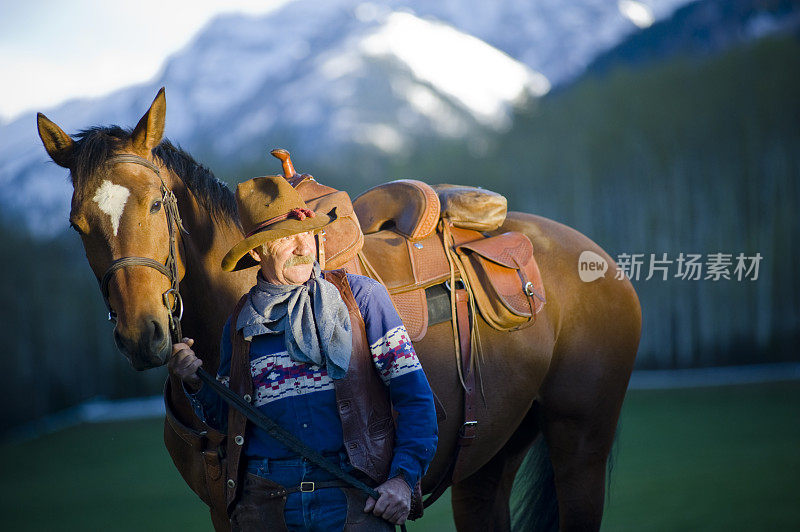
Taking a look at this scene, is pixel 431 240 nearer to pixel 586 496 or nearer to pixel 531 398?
pixel 531 398

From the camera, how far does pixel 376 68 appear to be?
7.88 metres

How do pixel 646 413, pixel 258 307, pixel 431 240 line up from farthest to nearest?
pixel 646 413 < pixel 431 240 < pixel 258 307

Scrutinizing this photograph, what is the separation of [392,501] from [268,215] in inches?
23.6

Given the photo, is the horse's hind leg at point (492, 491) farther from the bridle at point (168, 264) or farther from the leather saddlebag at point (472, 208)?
the bridle at point (168, 264)

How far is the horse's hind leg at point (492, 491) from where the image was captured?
264 cm

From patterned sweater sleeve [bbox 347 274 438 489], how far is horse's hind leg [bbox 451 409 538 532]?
51.4 inches

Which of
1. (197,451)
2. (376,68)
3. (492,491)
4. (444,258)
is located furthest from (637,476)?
(376,68)

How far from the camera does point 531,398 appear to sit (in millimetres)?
2375

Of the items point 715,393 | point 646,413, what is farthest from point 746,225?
point 646,413

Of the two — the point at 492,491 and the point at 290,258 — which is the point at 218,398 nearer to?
the point at 290,258

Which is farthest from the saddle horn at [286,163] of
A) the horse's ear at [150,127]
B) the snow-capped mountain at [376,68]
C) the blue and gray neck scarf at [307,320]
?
the snow-capped mountain at [376,68]

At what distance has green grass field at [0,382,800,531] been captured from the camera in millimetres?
3854

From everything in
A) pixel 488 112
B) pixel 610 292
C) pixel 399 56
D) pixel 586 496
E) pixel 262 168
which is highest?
pixel 399 56

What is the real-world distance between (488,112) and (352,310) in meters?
6.90
